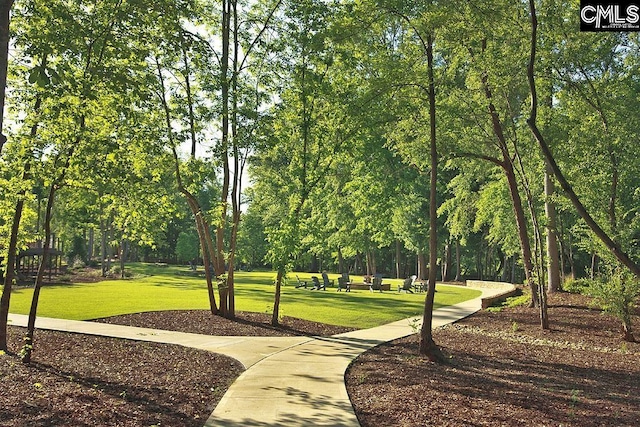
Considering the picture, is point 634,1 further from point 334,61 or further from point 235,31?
point 235,31

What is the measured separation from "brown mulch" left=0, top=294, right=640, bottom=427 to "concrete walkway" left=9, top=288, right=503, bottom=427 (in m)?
0.29

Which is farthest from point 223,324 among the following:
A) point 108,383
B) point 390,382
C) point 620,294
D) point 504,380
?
point 620,294

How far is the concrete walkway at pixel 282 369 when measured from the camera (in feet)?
21.9

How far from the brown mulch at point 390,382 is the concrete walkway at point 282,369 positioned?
0.29m

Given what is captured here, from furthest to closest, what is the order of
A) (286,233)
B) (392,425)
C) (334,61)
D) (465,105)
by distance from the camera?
(465,105) < (334,61) < (286,233) < (392,425)

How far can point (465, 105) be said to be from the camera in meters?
14.7

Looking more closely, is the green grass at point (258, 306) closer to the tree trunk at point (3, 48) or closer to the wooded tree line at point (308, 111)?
the wooded tree line at point (308, 111)

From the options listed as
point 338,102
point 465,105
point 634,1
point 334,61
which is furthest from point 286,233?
point 634,1

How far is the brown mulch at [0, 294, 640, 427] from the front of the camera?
262 inches

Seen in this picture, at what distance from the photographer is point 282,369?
30.9 feet

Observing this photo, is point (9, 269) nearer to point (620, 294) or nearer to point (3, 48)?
point (3, 48)

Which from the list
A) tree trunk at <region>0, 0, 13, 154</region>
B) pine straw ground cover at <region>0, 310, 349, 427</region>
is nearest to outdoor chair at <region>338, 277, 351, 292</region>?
pine straw ground cover at <region>0, 310, 349, 427</region>

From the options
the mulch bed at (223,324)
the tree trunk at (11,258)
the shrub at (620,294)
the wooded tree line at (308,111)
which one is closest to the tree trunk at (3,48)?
the wooded tree line at (308,111)

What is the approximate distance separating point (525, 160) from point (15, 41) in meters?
18.4
